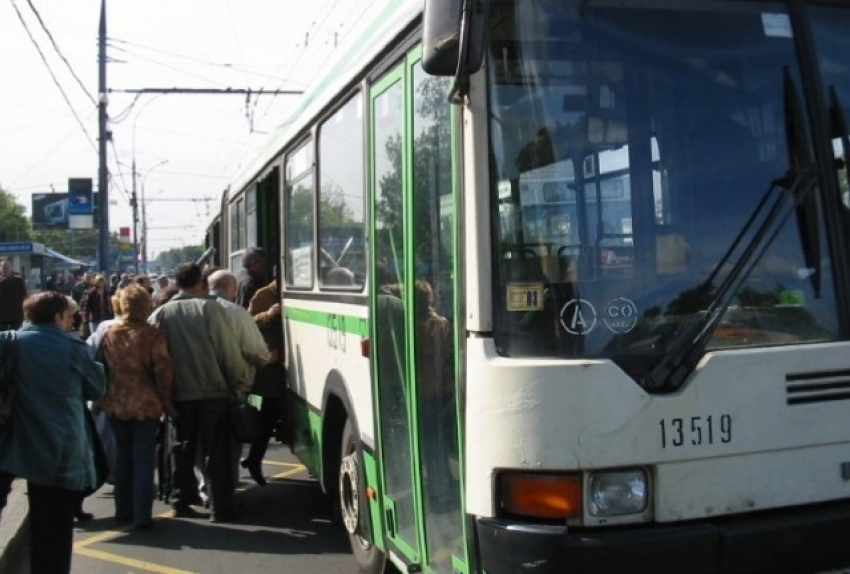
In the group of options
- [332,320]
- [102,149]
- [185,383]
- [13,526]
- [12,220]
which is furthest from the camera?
[12,220]

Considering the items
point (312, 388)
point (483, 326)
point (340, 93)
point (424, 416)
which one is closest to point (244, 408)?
point (312, 388)

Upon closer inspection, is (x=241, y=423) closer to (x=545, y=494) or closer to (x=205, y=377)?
(x=205, y=377)

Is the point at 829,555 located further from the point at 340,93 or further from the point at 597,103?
the point at 340,93

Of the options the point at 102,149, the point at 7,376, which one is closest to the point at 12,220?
the point at 102,149

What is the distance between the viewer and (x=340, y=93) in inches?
210

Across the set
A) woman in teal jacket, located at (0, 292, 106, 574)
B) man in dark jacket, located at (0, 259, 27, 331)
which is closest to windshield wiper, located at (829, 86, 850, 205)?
woman in teal jacket, located at (0, 292, 106, 574)

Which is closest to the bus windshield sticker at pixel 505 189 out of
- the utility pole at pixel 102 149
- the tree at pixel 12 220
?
the utility pole at pixel 102 149

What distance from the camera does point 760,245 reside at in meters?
3.25

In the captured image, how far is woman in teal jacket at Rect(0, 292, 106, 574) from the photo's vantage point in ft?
15.3

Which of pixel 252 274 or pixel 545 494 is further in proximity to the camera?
pixel 252 274

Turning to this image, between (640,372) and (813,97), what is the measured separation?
4.02 ft

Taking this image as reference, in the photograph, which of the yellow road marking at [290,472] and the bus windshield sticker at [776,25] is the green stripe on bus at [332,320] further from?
the bus windshield sticker at [776,25]

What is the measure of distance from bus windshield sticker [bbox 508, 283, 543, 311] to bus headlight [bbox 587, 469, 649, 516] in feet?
1.94

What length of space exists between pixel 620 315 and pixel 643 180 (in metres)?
0.53
